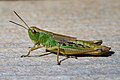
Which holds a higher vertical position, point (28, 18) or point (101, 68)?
point (28, 18)

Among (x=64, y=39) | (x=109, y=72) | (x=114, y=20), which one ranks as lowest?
(x=109, y=72)

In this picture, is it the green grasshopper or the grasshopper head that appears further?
the grasshopper head

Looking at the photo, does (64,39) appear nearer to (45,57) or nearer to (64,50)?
(64,50)

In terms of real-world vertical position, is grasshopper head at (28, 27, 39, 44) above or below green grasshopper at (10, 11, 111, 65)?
above

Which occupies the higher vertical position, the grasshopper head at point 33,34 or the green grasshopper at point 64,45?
the grasshopper head at point 33,34

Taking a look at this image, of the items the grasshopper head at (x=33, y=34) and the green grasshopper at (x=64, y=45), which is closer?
the green grasshopper at (x=64, y=45)

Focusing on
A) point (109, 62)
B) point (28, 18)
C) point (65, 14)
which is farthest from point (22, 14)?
point (109, 62)

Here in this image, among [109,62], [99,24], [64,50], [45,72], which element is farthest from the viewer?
[99,24]

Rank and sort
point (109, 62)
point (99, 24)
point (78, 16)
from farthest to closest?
point (78, 16), point (99, 24), point (109, 62)
